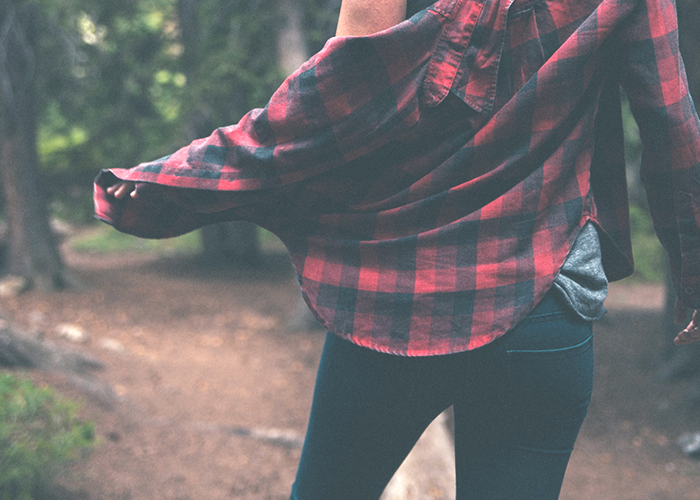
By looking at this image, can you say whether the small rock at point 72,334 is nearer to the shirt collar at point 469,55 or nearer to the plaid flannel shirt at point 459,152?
the plaid flannel shirt at point 459,152

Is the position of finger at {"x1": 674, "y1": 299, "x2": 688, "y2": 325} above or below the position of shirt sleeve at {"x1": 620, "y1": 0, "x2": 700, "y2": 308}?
below

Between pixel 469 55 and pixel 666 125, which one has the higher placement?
pixel 469 55

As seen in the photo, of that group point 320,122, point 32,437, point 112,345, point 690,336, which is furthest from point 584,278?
point 112,345

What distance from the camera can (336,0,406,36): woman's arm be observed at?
102cm

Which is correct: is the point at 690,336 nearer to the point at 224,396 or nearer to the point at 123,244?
the point at 224,396

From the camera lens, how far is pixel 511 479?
1.04 meters

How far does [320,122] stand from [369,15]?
0.20 m

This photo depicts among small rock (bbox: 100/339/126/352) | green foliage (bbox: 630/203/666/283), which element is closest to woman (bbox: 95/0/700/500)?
small rock (bbox: 100/339/126/352)

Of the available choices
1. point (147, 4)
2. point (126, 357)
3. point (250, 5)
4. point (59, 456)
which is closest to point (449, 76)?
point (59, 456)

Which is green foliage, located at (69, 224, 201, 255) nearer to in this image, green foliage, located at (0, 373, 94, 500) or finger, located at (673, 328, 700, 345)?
green foliage, located at (0, 373, 94, 500)

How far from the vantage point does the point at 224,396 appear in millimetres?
4809

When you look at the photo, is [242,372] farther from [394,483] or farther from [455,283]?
[455,283]

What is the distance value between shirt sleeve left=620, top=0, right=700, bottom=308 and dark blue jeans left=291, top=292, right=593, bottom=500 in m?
0.28

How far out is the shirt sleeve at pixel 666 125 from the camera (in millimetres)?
981
